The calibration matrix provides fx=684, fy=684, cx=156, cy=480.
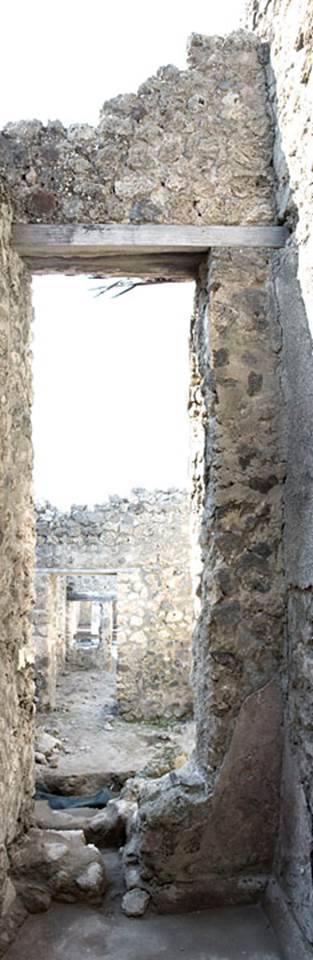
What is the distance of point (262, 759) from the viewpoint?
3307 millimetres

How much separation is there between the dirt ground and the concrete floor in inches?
112

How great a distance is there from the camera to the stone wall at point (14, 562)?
3266 mm

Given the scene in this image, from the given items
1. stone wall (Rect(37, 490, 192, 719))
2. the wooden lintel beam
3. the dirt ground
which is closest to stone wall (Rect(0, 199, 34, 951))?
the wooden lintel beam

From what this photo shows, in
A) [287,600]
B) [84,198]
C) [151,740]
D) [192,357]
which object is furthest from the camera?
[151,740]

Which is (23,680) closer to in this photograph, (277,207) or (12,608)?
(12,608)

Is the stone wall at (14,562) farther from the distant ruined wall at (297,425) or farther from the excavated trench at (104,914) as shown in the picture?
the distant ruined wall at (297,425)

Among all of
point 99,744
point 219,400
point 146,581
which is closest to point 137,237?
point 219,400

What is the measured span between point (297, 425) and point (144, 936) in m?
2.43

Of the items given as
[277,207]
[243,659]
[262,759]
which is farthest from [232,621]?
[277,207]

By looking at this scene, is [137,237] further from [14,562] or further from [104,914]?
[104,914]

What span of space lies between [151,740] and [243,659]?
5.41 meters

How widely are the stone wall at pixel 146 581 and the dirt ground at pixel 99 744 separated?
0.45 meters

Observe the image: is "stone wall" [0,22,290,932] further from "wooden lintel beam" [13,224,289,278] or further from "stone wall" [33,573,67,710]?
"stone wall" [33,573,67,710]

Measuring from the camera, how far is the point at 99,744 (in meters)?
7.93
